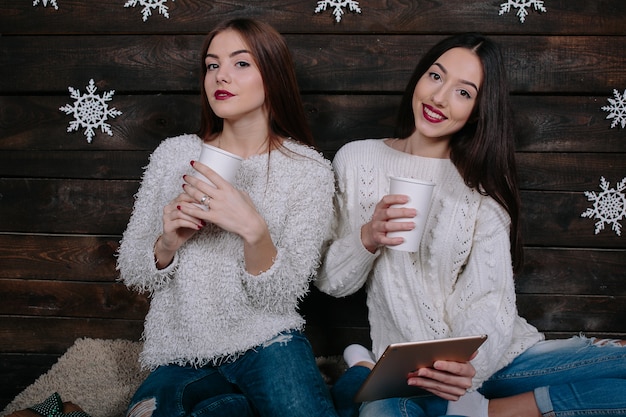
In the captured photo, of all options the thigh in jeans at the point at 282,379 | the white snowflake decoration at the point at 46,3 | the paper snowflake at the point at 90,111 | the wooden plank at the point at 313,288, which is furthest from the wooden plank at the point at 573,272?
the white snowflake decoration at the point at 46,3

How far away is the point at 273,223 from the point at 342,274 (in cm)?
23

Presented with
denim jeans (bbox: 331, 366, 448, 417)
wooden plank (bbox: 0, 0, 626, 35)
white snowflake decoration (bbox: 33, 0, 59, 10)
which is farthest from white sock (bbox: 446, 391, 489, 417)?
white snowflake decoration (bbox: 33, 0, 59, 10)

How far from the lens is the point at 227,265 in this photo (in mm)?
1361

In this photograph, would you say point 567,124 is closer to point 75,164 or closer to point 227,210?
point 227,210

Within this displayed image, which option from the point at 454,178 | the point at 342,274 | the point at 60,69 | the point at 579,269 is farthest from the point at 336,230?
the point at 60,69

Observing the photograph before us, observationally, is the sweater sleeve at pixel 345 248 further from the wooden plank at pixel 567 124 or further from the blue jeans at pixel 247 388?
the wooden plank at pixel 567 124

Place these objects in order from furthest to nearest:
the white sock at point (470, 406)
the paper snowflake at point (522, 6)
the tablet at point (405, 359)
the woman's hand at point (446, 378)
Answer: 1. the paper snowflake at point (522, 6)
2. the white sock at point (470, 406)
3. the woman's hand at point (446, 378)
4. the tablet at point (405, 359)

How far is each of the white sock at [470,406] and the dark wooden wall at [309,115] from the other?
0.57 meters

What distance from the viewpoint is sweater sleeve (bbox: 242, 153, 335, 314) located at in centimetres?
134

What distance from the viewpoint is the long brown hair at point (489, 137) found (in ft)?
4.45

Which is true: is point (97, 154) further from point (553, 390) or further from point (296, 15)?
point (553, 390)

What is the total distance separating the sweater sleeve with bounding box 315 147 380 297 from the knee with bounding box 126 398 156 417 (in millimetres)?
531

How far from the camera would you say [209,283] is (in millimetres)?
1355

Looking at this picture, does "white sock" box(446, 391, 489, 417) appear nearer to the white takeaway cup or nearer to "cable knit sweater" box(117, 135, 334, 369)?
"cable knit sweater" box(117, 135, 334, 369)
